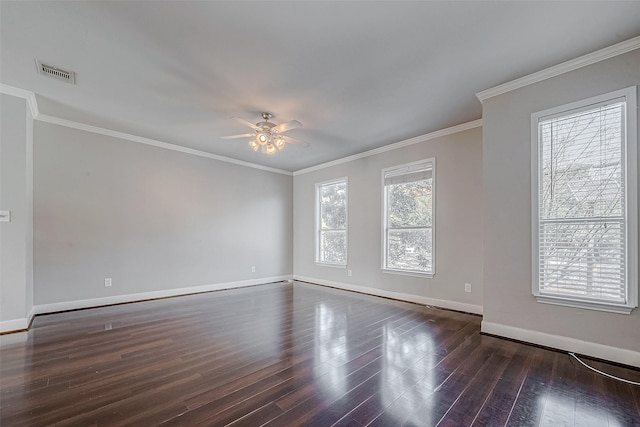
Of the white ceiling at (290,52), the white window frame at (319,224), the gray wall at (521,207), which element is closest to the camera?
the white ceiling at (290,52)

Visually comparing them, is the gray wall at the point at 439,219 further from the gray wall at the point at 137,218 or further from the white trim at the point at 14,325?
the white trim at the point at 14,325

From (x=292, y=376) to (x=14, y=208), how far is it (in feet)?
12.4

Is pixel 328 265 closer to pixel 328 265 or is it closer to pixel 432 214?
pixel 328 265

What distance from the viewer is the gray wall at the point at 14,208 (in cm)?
323

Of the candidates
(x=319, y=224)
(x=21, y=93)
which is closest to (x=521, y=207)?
(x=319, y=224)

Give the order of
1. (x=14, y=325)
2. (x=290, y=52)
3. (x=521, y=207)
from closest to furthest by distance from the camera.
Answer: (x=290, y=52)
(x=521, y=207)
(x=14, y=325)

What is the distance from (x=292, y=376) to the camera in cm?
223

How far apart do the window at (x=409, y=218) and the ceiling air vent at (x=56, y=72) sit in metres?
4.50

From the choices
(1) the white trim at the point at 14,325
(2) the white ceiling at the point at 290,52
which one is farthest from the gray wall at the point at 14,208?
(2) the white ceiling at the point at 290,52

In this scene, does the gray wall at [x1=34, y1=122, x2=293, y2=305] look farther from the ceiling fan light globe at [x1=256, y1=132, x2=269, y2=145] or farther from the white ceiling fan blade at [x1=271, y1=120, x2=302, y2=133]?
the white ceiling fan blade at [x1=271, y1=120, x2=302, y2=133]

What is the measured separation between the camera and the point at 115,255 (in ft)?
14.9

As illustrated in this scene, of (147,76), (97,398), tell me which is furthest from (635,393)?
(147,76)

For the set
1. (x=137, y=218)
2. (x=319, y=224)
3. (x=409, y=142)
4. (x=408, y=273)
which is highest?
(x=409, y=142)

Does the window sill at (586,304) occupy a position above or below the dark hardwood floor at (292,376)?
A: above
